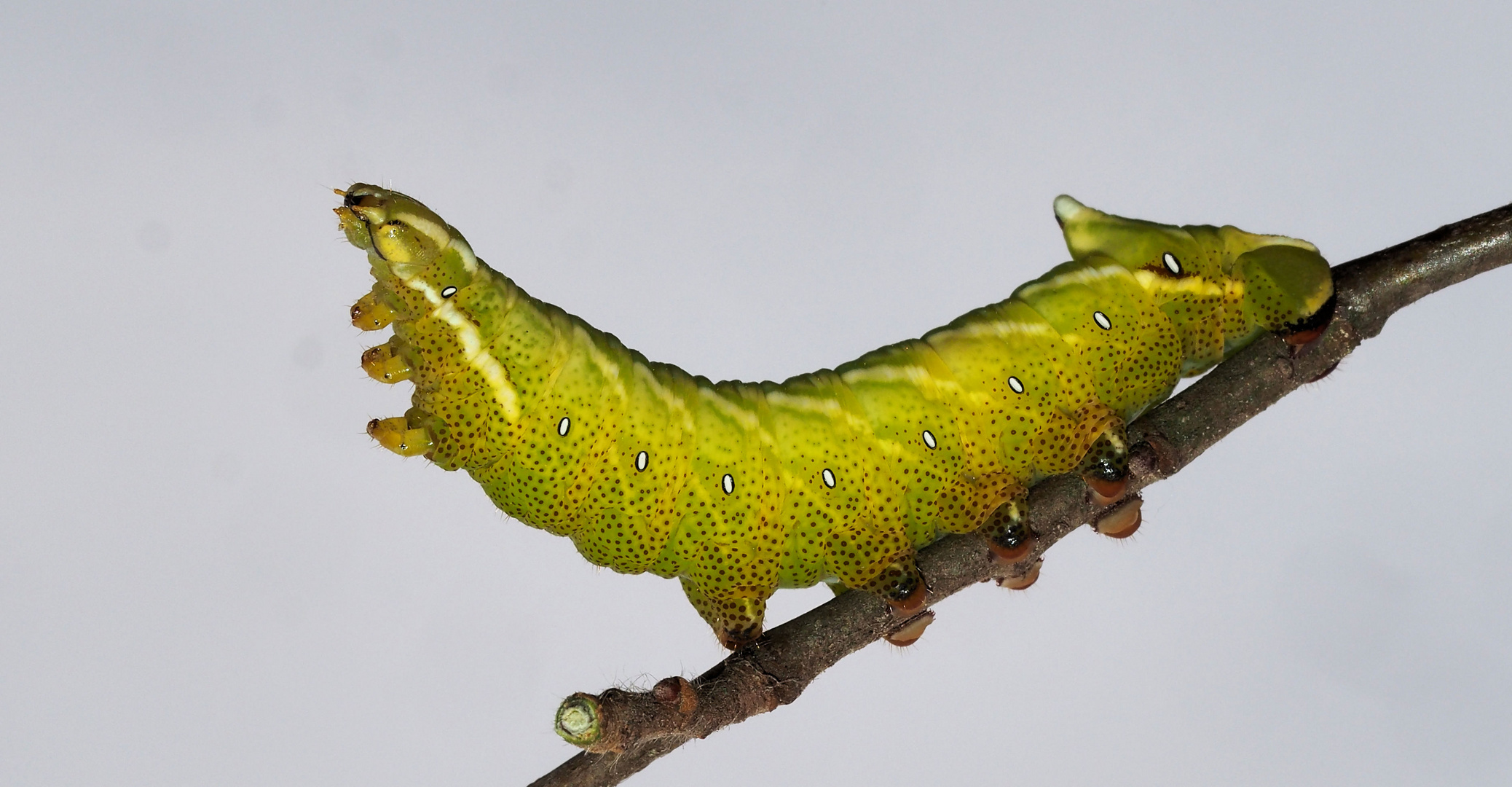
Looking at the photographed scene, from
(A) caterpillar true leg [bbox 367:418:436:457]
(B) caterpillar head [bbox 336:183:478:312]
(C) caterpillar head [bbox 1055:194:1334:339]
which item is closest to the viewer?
(B) caterpillar head [bbox 336:183:478:312]

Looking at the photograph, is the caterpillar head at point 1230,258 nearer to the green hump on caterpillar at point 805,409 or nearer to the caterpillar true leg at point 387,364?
the green hump on caterpillar at point 805,409

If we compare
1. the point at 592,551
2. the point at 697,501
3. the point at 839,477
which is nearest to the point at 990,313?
the point at 839,477

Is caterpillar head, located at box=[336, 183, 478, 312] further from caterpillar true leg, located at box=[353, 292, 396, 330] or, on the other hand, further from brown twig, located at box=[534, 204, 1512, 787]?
brown twig, located at box=[534, 204, 1512, 787]

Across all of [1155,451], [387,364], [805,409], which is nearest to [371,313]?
[387,364]

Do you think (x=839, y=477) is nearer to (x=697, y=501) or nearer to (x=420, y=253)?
(x=697, y=501)

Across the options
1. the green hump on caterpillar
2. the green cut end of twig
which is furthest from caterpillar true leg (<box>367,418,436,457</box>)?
the green cut end of twig

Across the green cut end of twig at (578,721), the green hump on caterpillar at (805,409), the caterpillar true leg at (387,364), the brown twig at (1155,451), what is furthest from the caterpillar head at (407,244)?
the brown twig at (1155,451)

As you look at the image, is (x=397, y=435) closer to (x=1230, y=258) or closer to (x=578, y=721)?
(x=578, y=721)
